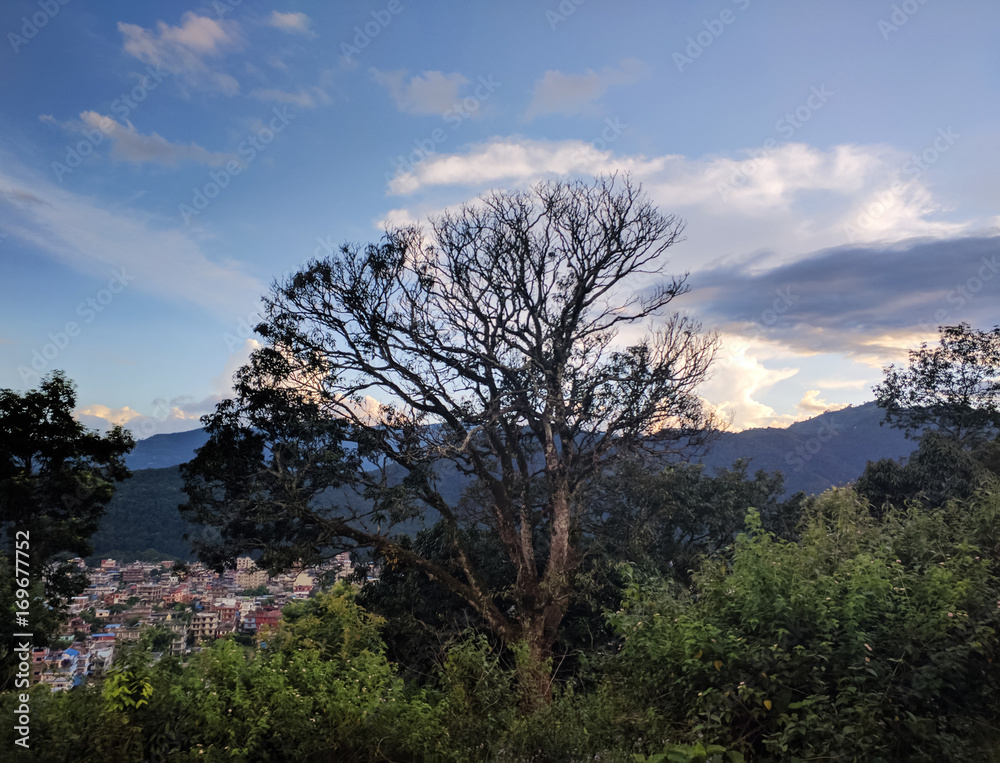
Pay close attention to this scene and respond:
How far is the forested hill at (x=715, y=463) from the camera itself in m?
25.0

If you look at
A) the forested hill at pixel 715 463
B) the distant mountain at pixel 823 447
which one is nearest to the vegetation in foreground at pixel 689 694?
the forested hill at pixel 715 463

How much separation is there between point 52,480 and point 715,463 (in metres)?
43.1

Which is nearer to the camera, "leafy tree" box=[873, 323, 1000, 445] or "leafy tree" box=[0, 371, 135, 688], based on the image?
"leafy tree" box=[0, 371, 135, 688]

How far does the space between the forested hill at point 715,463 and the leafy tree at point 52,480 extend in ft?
4.13

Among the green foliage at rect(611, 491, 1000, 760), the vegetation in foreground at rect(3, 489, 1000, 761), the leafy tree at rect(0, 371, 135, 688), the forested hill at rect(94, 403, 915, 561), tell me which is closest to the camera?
the green foliage at rect(611, 491, 1000, 760)

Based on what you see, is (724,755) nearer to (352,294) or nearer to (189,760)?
(189,760)

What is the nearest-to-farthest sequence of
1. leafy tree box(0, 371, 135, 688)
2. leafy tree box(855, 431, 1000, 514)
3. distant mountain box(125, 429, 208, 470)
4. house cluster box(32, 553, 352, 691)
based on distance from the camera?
house cluster box(32, 553, 352, 691) < leafy tree box(0, 371, 135, 688) < leafy tree box(855, 431, 1000, 514) < distant mountain box(125, 429, 208, 470)

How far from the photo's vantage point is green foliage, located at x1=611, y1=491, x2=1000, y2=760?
380 centimetres

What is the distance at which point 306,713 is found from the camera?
491cm

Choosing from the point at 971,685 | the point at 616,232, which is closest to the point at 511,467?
the point at 616,232

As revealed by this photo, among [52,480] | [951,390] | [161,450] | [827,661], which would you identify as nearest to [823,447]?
[951,390]

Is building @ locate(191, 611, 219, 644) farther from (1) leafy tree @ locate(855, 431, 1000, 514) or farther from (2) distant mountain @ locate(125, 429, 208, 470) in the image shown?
(2) distant mountain @ locate(125, 429, 208, 470)

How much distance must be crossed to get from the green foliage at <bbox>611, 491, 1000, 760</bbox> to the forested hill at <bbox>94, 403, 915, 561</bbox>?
29.1 feet

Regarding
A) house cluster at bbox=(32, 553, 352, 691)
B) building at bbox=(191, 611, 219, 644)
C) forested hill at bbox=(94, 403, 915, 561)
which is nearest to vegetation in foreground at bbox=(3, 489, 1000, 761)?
building at bbox=(191, 611, 219, 644)
